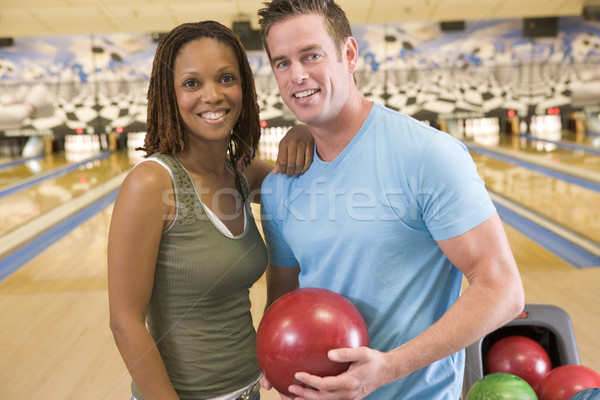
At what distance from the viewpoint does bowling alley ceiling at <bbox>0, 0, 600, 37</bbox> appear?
636 centimetres

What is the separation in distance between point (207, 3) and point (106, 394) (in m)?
5.44

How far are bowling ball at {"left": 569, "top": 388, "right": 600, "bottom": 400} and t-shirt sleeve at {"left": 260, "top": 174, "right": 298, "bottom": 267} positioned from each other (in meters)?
0.73

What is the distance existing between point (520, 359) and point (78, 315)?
6.21 ft

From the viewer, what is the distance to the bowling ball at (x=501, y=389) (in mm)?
1353

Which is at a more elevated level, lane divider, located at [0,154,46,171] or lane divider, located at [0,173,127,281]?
lane divider, located at [0,154,46,171]

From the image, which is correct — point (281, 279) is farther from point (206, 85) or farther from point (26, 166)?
point (26, 166)

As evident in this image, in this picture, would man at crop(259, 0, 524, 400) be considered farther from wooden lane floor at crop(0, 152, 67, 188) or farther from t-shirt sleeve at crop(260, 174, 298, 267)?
wooden lane floor at crop(0, 152, 67, 188)

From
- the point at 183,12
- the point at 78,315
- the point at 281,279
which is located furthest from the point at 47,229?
the point at 183,12

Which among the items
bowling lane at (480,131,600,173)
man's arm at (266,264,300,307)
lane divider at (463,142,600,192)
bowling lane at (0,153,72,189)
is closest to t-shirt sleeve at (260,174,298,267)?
man's arm at (266,264,300,307)

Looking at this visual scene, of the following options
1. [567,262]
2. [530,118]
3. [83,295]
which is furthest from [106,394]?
[530,118]

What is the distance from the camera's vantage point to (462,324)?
34.8 inches

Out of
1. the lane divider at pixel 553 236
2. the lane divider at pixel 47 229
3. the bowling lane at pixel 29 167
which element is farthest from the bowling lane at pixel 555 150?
the bowling lane at pixel 29 167

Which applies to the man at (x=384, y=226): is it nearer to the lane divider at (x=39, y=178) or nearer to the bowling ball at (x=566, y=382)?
the bowling ball at (x=566, y=382)

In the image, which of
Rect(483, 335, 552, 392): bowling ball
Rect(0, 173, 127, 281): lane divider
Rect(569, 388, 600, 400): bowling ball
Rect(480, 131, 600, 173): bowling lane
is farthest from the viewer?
Rect(480, 131, 600, 173): bowling lane
